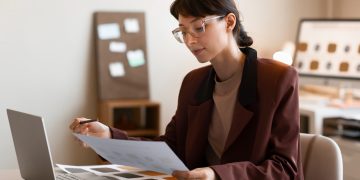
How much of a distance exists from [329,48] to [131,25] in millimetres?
1348

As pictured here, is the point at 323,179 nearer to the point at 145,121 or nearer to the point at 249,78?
the point at 249,78

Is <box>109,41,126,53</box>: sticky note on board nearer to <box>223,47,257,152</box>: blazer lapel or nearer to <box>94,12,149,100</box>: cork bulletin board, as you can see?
<box>94,12,149,100</box>: cork bulletin board

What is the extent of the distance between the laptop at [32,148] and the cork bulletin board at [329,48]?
2.76 m

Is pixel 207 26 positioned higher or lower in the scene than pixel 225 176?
higher

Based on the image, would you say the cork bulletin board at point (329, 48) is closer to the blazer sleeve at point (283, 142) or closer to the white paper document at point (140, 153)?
the blazer sleeve at point (283, 142)

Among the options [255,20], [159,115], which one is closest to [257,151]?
[159,115]

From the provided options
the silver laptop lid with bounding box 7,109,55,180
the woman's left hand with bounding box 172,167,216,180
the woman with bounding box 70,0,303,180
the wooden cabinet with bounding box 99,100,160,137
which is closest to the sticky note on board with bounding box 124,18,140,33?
the wooden cabinet with bounding box 99,100,160,137

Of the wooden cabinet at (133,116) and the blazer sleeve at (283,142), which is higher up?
the blazer sleeve at (283,142)

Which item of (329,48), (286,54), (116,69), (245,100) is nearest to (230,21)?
(245,100)

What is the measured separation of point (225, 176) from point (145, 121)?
2796 mm

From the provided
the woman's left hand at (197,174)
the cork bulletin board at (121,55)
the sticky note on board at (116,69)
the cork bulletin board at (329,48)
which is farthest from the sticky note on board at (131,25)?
the woman's left hand at (197,174)

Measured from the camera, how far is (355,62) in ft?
13.0

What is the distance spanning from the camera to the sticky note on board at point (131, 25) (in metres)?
4.07

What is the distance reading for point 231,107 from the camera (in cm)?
181
